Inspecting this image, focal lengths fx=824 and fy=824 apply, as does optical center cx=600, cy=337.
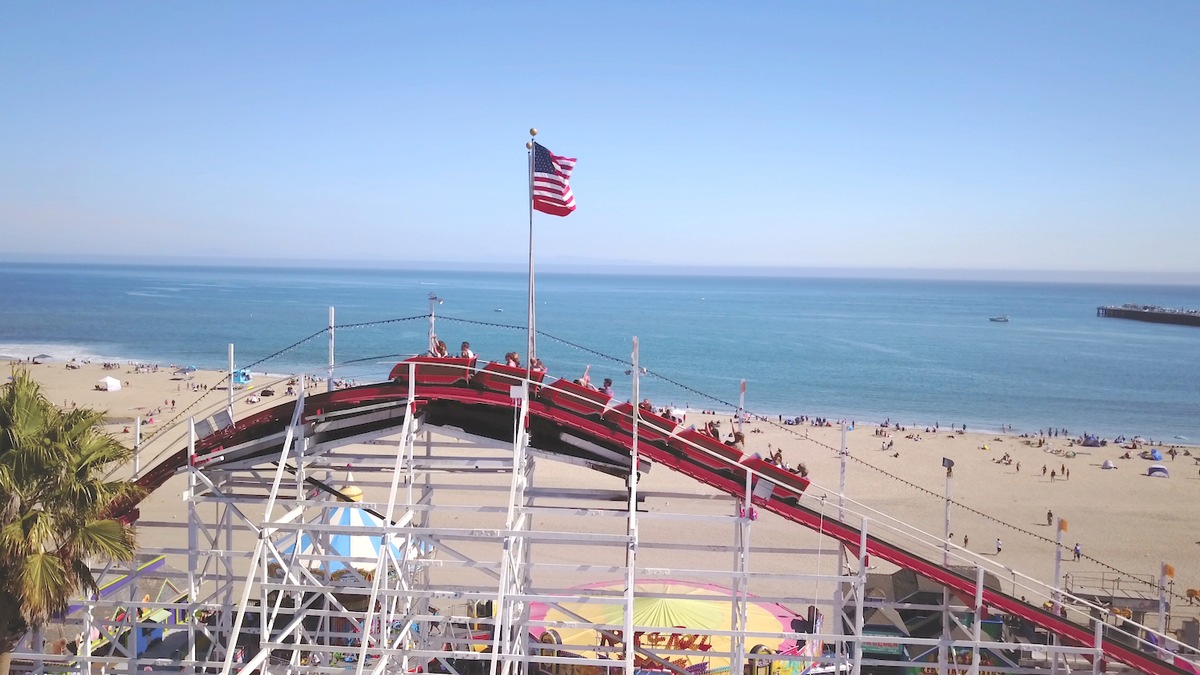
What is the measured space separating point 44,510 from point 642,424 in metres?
8.43

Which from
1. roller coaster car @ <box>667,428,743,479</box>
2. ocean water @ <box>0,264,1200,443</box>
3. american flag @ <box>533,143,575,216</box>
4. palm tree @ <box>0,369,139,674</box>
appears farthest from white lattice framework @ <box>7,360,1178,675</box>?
ocean water @ <box>0,264,1200,443</box>

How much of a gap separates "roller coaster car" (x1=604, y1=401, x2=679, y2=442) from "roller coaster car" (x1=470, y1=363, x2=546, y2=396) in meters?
1.41

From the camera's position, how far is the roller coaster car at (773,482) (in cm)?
1375

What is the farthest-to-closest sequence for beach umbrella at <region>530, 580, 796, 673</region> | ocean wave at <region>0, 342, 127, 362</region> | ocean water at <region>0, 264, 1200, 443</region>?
ocean wave at <region>0, 342, 127, 362</region>, ocean water at <region>0, 264, 1200, 443</region>, beach umbrella at <region>530, 580, 796, 673</region>

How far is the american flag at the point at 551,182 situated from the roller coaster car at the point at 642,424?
4.32 m

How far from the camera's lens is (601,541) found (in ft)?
42.4

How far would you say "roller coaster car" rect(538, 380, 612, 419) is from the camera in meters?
14.1

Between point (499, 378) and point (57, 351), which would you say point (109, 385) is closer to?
point (57, 351)

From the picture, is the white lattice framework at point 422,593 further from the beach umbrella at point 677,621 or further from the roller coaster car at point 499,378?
the roller coaster car at point 499,378

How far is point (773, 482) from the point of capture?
1360cm

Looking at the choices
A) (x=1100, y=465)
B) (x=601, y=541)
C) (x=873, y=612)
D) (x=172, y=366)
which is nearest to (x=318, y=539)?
(x=601, y=541)

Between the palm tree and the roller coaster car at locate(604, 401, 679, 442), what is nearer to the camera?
the palm tree

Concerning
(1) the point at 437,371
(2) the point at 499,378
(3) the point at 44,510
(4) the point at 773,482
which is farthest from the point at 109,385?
(4) the point at 773,482

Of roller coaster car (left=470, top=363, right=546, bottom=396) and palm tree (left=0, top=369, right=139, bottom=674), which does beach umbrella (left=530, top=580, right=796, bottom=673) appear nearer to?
roller coaster car (left=470, top=363, right=546, bottom=396)
